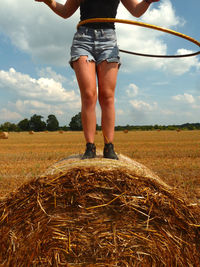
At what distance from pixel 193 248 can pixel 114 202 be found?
0.77 meters

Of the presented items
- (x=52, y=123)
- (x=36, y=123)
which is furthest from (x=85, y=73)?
(x=52, y=123)

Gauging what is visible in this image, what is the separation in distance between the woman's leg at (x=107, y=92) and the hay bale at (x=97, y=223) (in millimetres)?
834

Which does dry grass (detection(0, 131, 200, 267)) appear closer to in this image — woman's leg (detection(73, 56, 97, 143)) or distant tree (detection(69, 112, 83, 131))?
woman's leg (detection(73, 56, 97, 143))

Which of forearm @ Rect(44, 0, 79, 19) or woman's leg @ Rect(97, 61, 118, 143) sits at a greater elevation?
forearm @ Rect(44, 0, 79, 19)

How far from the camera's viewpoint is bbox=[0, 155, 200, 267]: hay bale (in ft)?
6.77

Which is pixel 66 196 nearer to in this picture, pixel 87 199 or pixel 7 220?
pixel 87 199

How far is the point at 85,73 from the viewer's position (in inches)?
106

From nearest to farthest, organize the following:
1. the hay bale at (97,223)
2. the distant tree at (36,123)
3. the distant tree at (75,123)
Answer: the hay bale at (97,223) < the distant tree at (75,123) < the distant tree at (36,123)

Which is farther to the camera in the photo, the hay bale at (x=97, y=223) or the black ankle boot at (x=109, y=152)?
the black ankle boot at (x=109, y=152)

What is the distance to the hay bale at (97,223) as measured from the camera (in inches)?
81.3

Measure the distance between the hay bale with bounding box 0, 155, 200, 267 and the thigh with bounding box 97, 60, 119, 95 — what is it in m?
1.03

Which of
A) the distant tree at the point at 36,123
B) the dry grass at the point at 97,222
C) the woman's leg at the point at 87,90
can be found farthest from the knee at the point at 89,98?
the distant tree at the point at 36,123

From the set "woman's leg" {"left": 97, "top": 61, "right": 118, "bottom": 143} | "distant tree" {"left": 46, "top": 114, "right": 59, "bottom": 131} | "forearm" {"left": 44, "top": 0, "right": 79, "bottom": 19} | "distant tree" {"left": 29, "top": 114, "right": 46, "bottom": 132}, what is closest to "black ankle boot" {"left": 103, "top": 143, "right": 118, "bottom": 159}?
"woman's leg" {"left": 97, "top": 61, "right": 118, "bottom": 143}

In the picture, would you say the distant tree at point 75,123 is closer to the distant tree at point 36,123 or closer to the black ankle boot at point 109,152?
the distant tree at point 36,123
